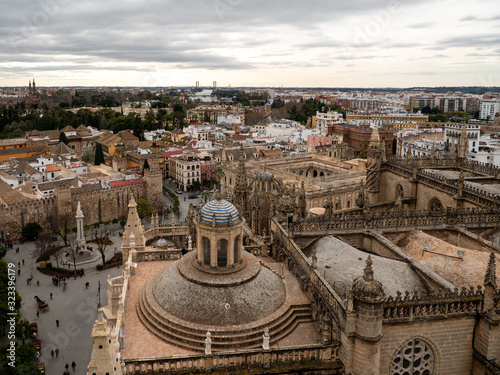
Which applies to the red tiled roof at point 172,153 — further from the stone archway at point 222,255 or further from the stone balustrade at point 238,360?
the stone balustrade at point 238,360

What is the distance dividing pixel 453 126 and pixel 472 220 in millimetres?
89874

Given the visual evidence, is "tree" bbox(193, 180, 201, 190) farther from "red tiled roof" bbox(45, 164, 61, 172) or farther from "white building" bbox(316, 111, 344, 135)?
"white building" bbox(316, 111, 344, 135)

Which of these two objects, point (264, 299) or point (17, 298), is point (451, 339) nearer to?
point (264, 299)

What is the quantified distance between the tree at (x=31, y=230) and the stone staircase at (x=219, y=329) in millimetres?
46458

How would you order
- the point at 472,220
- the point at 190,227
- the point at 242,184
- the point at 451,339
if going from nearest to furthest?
the point at 451,339, the point at 472,220, the point at 190,227, the point at 242,184

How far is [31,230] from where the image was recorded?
54.4m

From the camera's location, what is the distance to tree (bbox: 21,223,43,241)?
54.3 meters

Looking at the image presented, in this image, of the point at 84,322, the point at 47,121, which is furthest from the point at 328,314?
the point at 47,121

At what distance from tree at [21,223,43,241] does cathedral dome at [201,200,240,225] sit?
47381 mm

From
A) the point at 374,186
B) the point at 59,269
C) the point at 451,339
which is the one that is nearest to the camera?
the point at 451,339

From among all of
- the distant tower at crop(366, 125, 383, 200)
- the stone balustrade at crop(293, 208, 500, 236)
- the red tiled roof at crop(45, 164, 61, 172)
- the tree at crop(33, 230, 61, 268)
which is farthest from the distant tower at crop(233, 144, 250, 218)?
the red tiled roof at crop(45, 164, 61, 172)

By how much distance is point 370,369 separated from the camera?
11836mm

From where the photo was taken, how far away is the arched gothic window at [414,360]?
12812 mm

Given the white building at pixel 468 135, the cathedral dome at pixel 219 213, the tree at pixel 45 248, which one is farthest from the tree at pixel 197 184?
the cathedral dome at pixel 219 213
